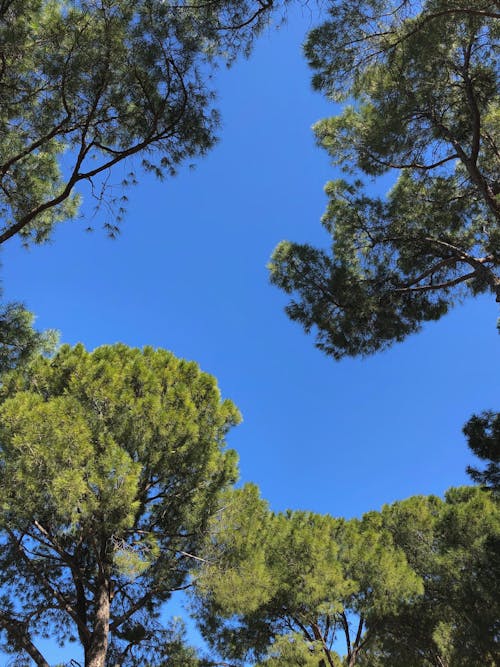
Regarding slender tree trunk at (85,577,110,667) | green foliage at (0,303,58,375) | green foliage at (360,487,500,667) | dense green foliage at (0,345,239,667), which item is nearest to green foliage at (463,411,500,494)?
dense green foliage at (0,345,239,667)

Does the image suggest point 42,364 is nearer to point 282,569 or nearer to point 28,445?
point 28,445

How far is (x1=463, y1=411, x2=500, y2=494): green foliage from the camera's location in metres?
4.33

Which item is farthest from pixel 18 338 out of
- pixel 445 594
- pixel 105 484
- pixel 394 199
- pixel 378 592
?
pixel 445 594

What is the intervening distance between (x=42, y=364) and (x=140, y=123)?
3.58 meters

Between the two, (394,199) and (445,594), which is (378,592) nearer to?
(445,594)

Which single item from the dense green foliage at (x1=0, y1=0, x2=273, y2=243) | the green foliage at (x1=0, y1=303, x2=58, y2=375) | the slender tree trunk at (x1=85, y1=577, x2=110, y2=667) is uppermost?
the dense green foliage at (x1=0, y1=0, x2=273, y2=243)

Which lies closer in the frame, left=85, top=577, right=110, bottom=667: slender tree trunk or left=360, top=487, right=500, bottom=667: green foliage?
left=85, top=577, right=110, bottom=667: slender tree trunk

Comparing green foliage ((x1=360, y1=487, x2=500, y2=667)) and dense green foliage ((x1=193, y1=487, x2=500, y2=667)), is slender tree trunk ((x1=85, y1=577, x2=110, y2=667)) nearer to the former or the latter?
dense green foliage ((x1=193, y1=487, x2=500, y2=667))

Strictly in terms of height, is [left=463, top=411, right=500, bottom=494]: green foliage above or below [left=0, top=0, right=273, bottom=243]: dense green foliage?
below

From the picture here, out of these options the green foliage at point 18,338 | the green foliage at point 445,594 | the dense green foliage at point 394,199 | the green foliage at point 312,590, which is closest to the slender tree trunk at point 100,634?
the green foliage at point 312,590

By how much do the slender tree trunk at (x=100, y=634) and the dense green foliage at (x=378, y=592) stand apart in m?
2.41

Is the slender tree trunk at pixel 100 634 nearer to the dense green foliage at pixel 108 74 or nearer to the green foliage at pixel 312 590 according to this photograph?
the green foliage at pixel 312 590

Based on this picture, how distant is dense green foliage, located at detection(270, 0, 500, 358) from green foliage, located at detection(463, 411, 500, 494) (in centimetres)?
164

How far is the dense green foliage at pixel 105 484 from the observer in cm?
477
